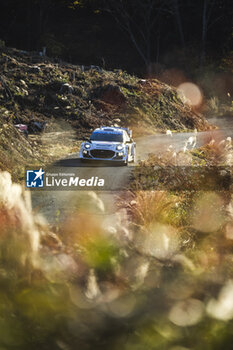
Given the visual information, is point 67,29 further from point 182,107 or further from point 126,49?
point 182,107

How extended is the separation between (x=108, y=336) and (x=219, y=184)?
4939mm

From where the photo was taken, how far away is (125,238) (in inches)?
294

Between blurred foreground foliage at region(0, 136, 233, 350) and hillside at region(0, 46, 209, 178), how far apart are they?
997cm

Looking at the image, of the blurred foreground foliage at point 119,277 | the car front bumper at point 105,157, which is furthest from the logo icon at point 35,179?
the car front bumper at point 105,157

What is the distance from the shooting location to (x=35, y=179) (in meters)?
10.3

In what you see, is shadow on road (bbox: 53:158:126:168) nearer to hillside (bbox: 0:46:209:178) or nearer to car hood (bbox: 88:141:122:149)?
car hood (bbox: 88:141:122:149)

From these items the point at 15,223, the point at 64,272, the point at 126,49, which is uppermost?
the point at 126,49

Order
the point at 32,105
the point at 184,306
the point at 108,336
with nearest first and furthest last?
the point at 108,336
the point at 184,306
the point at 32,105

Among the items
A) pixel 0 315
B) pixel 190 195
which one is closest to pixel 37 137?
pixel 190 195

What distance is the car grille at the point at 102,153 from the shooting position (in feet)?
47.2

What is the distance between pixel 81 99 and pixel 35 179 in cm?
1634

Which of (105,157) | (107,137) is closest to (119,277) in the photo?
(105,157)

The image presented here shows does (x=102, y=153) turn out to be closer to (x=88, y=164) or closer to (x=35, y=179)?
(x=88, y=164)

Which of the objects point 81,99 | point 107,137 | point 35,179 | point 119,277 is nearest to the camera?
point 119,277
